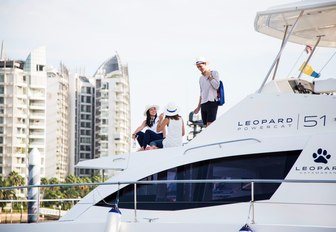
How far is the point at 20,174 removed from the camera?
11375 centimetres

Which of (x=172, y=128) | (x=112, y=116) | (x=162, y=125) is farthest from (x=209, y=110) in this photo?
(x=112, y=116)

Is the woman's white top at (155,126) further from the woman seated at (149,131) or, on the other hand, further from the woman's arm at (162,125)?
the woman's arm at (162,125)

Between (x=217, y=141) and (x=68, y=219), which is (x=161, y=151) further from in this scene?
(x=68, y=219)

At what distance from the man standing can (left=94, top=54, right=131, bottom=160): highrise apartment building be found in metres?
122

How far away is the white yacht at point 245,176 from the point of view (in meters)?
8.80

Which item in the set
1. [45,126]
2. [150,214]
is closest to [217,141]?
[150,214]

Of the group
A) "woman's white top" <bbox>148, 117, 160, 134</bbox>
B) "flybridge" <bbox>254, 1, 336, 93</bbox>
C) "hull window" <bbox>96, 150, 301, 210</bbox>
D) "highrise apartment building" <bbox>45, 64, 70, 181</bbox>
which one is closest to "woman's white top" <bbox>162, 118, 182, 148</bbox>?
"woman's white top" <bbox>148, 117, 160, 134</bbox>

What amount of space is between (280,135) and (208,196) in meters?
1.23

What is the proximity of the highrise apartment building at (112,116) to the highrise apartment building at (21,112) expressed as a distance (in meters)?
16.0

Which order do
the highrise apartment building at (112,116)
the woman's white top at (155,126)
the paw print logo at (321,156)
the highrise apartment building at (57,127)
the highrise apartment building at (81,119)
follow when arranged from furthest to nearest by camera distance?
the highrise apartment building at (81,119), the highrise apartment building at (112,116), the highrise apartment building at (57,127), the woman's white top at (155,126), the paw print logo at (321,156)

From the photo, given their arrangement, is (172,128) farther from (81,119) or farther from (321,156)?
(81,119)

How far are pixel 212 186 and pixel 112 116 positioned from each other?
12926 cm

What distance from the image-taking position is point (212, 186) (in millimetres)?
9344

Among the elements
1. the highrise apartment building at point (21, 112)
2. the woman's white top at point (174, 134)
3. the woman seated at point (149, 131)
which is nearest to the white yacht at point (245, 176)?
the woman's white top at point (174, 134)
